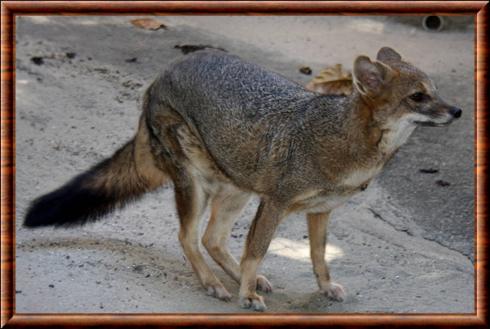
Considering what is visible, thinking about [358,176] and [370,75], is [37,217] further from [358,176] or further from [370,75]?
[370,75]

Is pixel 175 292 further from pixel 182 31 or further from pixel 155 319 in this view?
pixel 182 31

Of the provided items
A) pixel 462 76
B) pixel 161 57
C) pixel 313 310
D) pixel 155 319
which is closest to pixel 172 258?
pixel 313 310

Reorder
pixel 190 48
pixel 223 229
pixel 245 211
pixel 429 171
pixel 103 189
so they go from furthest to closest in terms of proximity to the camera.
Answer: pixel 190 48
pixel 429 171
pixel 245 211
pixel 103 189
pixel 223 229

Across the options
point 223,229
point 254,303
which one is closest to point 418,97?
point 254,303

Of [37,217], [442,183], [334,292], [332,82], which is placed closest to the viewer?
[334,292]

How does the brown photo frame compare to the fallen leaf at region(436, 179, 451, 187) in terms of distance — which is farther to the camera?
the fallen leaf at region(436, 179, 451, 187)

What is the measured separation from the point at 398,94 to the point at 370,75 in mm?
249

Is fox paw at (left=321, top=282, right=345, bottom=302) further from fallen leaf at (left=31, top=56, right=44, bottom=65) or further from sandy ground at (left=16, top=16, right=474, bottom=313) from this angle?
fallen leaf at (left=31, top=56, right=44, bottom=65)

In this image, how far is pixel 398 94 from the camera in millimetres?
6254

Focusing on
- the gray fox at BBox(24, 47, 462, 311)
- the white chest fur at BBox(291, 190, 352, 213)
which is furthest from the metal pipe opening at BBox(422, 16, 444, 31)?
the white chest fur at BBox(291, 190, 352, 213)

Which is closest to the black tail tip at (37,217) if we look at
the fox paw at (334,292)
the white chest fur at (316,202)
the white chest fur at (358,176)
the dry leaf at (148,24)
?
the white chest fur at (316,202)

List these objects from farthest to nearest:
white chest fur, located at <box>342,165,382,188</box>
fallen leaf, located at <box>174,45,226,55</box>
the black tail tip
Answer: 1. fallen leaf, located at <box>174,45,226,55</box>
2. the black tail tip
3. white chest fur, located at <box>342,165,382,188</box>

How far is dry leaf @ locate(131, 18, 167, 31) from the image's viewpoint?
12320 millimetres

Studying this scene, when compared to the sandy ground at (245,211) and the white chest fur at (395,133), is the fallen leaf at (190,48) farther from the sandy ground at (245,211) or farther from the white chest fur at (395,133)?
the white chest fur at (395,133)
